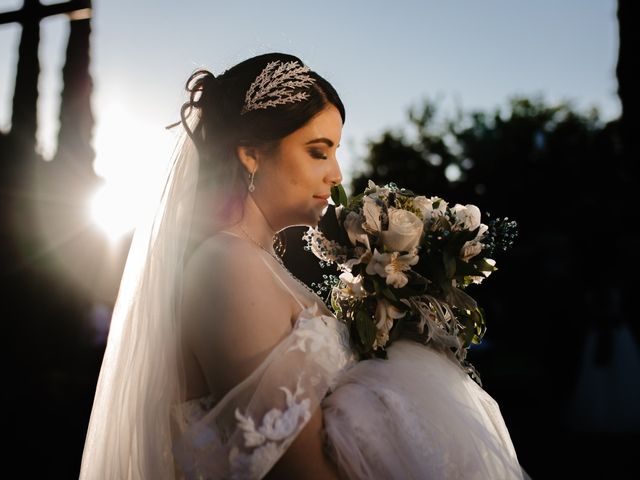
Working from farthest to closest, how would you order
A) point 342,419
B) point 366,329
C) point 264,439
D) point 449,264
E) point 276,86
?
point 276,86
point 449,264
point 366,329
point 342,419
point 264,439

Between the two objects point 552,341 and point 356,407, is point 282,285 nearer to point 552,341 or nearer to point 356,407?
point 356,407

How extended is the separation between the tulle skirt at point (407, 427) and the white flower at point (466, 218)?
21.1 inches

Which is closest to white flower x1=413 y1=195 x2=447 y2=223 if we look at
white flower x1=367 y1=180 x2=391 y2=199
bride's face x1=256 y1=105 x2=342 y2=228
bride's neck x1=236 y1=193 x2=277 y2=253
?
white flower x1=367 y1=180 x2=391 y2=199

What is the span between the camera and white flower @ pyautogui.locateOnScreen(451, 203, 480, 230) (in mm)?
2488

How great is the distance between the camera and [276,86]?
2.50m

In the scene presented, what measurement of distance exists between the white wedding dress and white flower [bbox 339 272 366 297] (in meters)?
0.18

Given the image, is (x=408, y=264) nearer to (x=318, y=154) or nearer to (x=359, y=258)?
(x=359, y=258)

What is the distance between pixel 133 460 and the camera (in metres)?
2.42

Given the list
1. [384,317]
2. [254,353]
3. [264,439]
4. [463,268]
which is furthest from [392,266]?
[264,439]

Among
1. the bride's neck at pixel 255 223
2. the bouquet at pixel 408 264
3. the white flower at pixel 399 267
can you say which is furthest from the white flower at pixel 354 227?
the bride's neck at pixel 255 223

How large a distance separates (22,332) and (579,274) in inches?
323

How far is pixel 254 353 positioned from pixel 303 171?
778mm

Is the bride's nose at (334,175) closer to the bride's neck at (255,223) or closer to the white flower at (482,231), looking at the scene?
the bride's neck at (255,223)

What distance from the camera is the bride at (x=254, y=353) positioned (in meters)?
2.00
